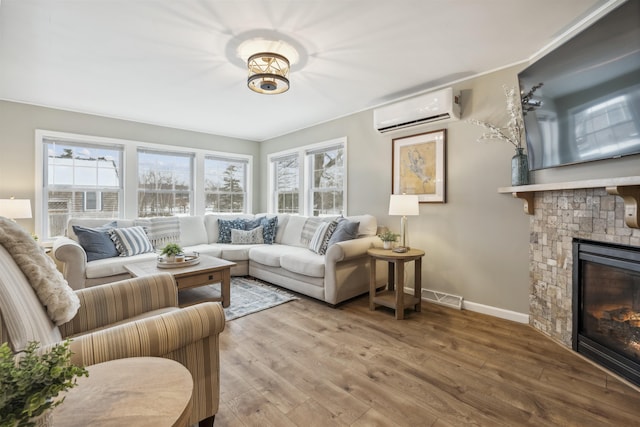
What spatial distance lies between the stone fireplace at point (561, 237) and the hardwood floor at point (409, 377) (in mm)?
212

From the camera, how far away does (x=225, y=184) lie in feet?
18.3

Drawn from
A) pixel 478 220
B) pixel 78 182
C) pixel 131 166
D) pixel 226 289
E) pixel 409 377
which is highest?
pixel 131 166

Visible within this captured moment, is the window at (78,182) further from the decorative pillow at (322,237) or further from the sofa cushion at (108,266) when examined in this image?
the decorative pillow at (322,237)

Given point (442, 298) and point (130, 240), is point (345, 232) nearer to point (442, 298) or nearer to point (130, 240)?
point (442, 298)

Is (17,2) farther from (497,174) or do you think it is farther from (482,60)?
(497,174)

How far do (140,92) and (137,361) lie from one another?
11.2ft

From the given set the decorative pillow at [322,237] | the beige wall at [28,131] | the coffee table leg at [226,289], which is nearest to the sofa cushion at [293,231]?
the decorative pillow at [322,237]

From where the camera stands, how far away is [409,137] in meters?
3.52

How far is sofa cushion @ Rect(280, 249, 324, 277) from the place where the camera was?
323 centimetres

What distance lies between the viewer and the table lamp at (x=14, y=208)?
310 cm

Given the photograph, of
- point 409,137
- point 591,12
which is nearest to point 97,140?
point 409,137

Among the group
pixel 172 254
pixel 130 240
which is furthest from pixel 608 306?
pixel 130 240

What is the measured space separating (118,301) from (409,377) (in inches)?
72.7

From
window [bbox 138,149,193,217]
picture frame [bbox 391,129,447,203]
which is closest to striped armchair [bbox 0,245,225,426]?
picture frame [bbox 391,129,447,203]
